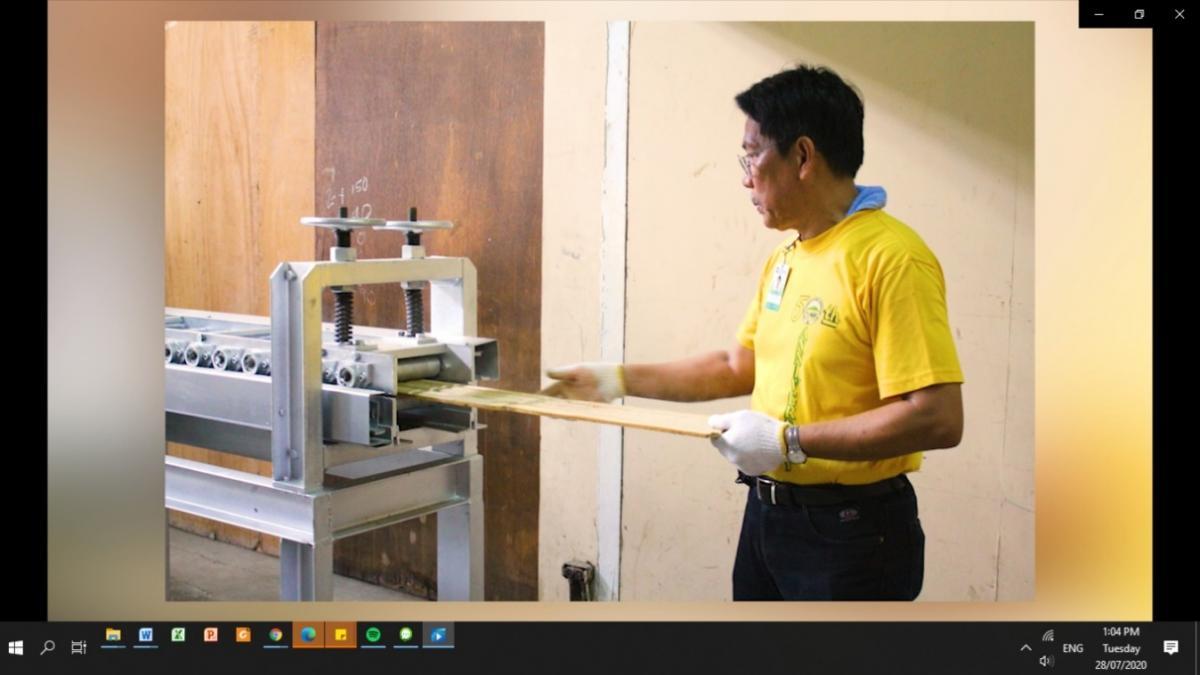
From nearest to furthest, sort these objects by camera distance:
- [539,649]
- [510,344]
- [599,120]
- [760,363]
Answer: [539,649], [760,363], [599,120], [510,344]

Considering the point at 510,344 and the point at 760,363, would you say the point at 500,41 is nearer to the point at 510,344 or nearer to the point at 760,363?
the point at 510,344

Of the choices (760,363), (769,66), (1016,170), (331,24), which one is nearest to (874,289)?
(760,363)

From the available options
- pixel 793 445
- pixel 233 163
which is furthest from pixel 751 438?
pixel 233 163

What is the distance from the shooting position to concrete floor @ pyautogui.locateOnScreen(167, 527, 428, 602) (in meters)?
3.24

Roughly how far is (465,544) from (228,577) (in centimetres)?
140

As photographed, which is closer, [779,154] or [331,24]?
[779,154]

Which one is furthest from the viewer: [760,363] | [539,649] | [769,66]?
[769,66]

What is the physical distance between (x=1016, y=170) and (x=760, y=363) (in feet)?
1.91

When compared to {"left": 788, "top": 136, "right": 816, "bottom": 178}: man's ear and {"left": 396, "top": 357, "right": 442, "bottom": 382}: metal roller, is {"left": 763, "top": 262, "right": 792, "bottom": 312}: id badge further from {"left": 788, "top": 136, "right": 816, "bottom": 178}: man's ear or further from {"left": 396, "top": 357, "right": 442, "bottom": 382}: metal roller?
{"left": 396, "top": 357, "right": 442, "bottom": 382}: metal roller

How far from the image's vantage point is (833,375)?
72.2 inches

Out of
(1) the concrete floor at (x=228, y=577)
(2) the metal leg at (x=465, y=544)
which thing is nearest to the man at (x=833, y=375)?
(2) the metal leg at (x=465, y=544)

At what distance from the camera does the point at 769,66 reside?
225 cm

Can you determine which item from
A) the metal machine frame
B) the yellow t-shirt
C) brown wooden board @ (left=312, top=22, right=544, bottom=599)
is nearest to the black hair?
the yellow t-shirt

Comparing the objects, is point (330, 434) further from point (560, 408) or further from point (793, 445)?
point (793, 445)
